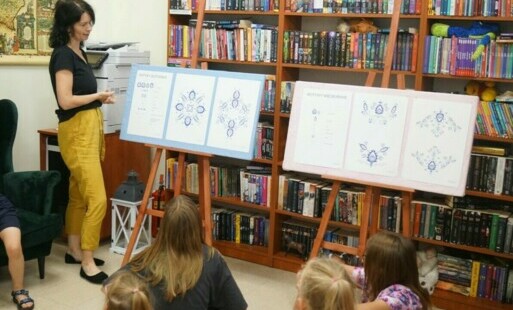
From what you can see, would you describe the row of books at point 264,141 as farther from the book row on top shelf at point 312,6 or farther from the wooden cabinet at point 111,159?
the wooden cabinet at point 111,159

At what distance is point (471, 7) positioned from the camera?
10.9ft

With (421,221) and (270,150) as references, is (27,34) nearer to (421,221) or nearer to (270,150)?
(270,150)

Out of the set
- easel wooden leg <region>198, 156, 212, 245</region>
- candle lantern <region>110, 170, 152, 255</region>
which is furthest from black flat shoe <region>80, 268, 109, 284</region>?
easel wooden leg <region>198, 156, 212, 245</region>

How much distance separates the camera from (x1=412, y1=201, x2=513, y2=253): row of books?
3369 millimetres

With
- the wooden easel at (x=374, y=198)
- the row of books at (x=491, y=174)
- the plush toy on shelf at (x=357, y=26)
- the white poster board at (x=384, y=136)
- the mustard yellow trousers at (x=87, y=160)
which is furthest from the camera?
the plush toy on shelf at (x=357, y=26)

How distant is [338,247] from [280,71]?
133cm

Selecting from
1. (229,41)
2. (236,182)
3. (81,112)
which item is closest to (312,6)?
(229,41)

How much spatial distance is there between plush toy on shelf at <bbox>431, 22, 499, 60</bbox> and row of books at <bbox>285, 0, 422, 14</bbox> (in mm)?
166

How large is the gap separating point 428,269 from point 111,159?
225 centimetres

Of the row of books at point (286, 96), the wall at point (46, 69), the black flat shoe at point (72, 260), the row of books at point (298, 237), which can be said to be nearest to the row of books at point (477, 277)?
the row of books at point (298, 237)

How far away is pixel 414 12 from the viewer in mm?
3488

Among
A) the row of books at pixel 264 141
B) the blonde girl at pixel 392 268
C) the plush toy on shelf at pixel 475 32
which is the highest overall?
the plush toy on shelf at pixel 475 32

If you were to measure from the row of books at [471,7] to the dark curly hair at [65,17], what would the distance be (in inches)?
77.6

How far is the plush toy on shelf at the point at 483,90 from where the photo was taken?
134 inches
